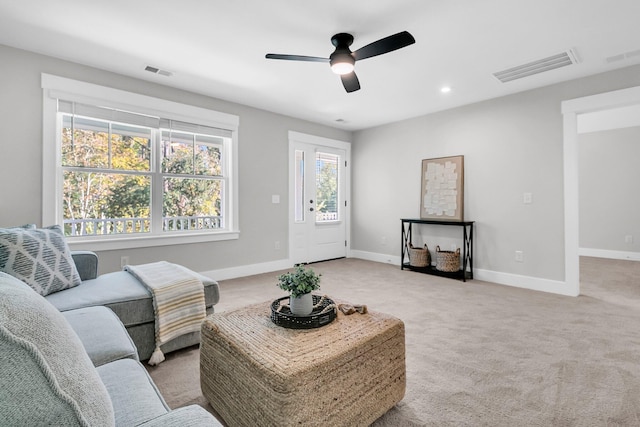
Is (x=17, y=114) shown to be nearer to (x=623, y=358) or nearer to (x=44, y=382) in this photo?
(x=44, y=382)

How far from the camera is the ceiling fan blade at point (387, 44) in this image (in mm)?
2176

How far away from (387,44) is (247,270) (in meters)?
3.39

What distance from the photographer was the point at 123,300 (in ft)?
6.43

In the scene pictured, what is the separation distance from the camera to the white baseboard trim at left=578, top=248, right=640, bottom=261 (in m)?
5.57

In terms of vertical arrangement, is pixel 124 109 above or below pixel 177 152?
above

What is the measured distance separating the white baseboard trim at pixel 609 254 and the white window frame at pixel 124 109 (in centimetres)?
657

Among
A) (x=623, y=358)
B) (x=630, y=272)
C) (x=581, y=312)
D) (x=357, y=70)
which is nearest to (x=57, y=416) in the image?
(x=623, y=358)

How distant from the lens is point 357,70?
3314 mm

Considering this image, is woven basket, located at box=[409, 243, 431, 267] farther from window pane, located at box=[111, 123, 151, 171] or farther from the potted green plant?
window pane, located at box=[111, 123, 151, 171]

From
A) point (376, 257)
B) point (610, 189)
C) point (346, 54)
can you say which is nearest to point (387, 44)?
point (346, 54)

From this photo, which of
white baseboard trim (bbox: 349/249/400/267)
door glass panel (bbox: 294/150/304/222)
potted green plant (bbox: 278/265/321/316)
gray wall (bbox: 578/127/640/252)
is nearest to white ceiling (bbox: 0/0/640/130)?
door glass panel (bbox: 294/150/304/222)

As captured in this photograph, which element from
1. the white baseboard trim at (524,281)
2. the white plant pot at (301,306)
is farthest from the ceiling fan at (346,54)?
the white baseboard trim at (524,281)

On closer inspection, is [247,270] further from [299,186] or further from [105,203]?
[105,203]

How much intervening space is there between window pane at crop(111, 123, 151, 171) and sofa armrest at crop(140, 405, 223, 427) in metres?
3.41
